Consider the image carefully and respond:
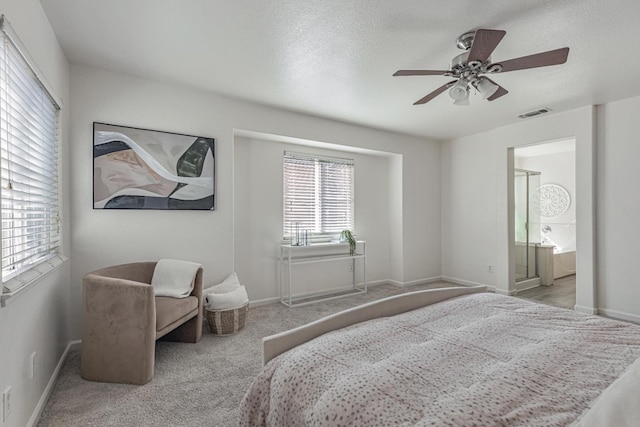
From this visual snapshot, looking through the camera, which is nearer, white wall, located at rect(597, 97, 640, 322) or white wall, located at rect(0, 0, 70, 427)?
white wall, located at rect(0, 0, 70, 427)

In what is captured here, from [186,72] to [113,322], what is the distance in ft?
7.10

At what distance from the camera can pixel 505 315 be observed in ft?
6.09

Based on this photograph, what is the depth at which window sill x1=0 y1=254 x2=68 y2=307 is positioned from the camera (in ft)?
4.70

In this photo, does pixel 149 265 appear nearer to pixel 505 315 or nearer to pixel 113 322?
pixel 113 322

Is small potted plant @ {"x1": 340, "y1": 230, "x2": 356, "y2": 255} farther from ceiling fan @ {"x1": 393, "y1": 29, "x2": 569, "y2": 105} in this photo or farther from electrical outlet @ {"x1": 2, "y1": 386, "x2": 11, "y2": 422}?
electrical outlet @ {"x1": 2, "y1": 386, "x2": 11, "y2": 422}

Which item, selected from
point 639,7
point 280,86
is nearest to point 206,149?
point 280,86

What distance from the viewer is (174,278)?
2.83 meters

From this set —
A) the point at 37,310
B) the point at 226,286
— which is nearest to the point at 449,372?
the point at 37,310

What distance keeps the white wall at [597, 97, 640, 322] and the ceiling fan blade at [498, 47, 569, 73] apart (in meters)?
2.49

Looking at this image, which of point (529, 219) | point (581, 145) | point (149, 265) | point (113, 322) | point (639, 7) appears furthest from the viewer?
point (529, 219)

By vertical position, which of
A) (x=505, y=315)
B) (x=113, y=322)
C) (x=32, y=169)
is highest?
(x=32, y=169)

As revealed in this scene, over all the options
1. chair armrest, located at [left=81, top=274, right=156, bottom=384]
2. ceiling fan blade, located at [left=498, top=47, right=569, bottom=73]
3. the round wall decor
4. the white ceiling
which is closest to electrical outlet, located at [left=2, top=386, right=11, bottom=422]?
chair armrest, located at [left=81, top=274, right=156, bottom=384]

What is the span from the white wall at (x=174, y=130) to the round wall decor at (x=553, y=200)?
454 centimetres

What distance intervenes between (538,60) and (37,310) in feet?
11.3
